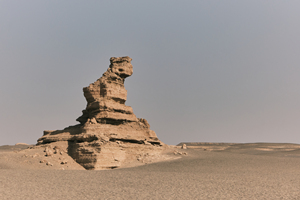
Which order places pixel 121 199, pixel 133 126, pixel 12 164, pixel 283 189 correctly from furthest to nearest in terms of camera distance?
1. pixel 133 126
2. pixel 12 164
3. pixel 283 189
4. pixel 121 199

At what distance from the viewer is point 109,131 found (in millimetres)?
21828

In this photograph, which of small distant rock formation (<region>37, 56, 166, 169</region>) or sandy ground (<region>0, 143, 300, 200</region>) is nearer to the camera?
sandy ground (<region>0, 143, 300, 200</region>)

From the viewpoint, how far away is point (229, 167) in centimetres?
2012

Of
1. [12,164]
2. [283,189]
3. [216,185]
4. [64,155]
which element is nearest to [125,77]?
[64,155]

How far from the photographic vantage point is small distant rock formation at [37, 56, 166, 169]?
20.3 m

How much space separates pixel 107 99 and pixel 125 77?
11.0ft

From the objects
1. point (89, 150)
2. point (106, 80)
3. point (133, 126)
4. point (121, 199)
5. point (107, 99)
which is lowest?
point (121, 199)

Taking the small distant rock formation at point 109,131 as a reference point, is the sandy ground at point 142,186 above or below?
below

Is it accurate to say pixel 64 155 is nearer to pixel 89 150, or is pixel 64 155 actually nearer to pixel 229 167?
pixel 89 150

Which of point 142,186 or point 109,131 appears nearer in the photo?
point 142,186

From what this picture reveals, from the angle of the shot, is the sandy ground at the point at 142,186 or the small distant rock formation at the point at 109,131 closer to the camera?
the sandy ground at the point at 142,186

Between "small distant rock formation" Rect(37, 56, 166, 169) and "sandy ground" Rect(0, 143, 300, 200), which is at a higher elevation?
"small distant rock formation" Rect(37, 56, 166, 169)

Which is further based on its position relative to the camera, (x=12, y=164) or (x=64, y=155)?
(x=64, y=155)

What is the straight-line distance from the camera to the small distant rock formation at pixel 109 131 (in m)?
20.3
